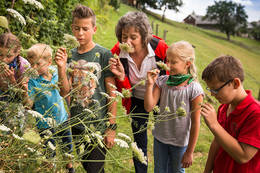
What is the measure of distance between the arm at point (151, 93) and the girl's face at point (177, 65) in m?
0.17

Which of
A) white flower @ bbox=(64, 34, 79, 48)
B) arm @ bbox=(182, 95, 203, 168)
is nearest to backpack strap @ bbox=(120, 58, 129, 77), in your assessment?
arm @ bbox=(182, 95, 203, 168)

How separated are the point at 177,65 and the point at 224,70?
534 millimetres

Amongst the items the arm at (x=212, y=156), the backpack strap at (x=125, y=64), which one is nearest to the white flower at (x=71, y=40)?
the backpack strap at (x=125, y=64)

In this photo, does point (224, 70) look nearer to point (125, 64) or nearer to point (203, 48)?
point (125, 64)

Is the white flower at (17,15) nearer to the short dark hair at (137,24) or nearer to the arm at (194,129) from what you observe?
the short dark hair at (137,24)

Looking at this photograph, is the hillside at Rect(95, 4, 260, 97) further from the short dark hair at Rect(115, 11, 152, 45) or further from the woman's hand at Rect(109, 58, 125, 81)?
the woman's hand at Rect(109, 58, 125, 81)

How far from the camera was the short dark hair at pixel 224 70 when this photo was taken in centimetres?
167

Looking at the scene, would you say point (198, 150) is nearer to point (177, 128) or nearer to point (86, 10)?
point (177, 128)

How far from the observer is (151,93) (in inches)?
87.2

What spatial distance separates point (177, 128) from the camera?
2.30 meters

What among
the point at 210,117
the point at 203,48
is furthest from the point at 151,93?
the point at 203,48

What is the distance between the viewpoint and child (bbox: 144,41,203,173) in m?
2.14

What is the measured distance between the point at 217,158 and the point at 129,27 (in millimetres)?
1544

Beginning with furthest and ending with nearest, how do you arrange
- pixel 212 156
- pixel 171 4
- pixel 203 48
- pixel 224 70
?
pixel 171 4 → pixel 203 48 → pixel 212 156 → pixel 224 70
